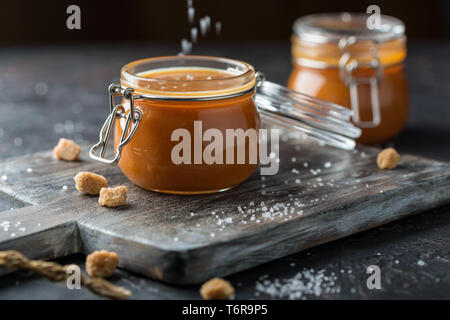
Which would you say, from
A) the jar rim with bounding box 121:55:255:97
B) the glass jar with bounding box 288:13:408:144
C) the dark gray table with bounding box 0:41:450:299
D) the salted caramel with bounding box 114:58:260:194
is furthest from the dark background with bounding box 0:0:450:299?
the jar rim with bounding box 121:55:255:97

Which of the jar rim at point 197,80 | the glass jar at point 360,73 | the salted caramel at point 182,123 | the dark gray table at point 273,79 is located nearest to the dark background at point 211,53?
the dark gray table at point 273,79

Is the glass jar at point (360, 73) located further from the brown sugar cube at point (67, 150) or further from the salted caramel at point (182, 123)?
the brown sugar cube at point (67, 150)

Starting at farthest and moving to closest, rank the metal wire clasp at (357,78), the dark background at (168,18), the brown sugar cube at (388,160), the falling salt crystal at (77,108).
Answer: the dark background at (168,18) → the falling salt crystal at (77,108) → the metal wire clasp at (357,78) → the brown sugar cube at (388,160)

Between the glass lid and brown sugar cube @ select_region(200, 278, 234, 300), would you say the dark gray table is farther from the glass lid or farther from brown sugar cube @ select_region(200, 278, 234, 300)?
the glass lid

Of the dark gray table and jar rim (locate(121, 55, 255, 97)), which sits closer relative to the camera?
the dark gray table

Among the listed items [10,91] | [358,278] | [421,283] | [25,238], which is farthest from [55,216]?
[10,91]

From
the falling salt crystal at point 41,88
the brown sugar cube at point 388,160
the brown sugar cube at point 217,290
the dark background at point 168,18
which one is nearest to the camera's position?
the brown sugar cube at point 217,290
